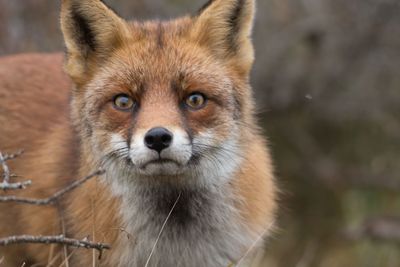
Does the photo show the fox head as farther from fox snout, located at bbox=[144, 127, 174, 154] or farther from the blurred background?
the blurred background

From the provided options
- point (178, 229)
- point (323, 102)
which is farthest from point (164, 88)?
point (323, 102)

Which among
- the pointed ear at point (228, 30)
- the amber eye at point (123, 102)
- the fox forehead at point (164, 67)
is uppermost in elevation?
the pointed ear at point (228, 30)

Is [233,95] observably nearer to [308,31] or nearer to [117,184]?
[117,184]

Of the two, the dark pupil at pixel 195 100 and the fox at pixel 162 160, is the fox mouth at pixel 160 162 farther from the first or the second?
the dark pupil at pixel 195 100

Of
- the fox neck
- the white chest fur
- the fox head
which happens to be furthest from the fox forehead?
the white chest fur

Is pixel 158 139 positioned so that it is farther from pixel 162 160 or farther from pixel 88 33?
pixel 88 33

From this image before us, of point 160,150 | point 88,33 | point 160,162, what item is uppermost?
point 88,33

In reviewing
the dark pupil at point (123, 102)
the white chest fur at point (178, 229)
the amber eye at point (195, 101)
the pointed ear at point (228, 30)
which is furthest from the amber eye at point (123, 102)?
the pointed ear at point (228, 30)

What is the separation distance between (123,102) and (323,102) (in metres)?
7.11

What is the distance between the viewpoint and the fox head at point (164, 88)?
573 centimetres

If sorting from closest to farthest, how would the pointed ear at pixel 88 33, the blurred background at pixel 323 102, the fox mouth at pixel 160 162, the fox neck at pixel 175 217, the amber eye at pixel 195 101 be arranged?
the fox mouth at pixel 160 162
the amber eye at pixel 195 101
the fox neck at pixel 175 217
the pointed ear at pixel 88 33
the blurred background at pixel 323 102

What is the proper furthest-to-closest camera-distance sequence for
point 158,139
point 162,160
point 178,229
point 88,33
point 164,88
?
point 88,33 → point 178,229 → point 164,88 → point 162,160 → point 158,139

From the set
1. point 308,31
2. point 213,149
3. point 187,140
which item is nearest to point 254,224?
point 213,149

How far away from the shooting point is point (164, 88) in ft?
19.5
